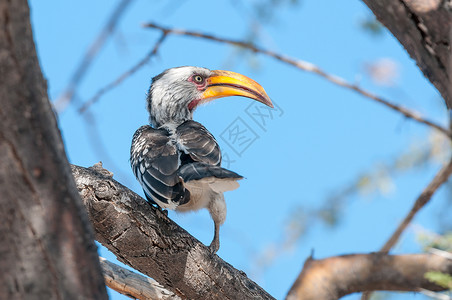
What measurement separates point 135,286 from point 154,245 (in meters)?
0.62

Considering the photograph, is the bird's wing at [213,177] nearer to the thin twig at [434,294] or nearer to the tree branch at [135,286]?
the tree branch at [135,286]

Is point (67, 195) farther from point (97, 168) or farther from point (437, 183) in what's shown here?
point (97, 168)

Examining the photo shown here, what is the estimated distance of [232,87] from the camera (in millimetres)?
5559

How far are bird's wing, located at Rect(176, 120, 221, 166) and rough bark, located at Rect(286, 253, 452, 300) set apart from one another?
2.24 metres

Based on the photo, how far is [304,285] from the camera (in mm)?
1748

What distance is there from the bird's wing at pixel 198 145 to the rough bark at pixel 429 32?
2141 millimetres

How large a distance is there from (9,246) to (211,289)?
1994mm

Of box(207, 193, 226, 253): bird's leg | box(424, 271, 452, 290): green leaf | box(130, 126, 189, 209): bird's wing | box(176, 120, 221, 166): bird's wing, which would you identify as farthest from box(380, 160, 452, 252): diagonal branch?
box(207, 193, 226, 253): bird's leg

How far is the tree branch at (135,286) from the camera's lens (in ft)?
12.6

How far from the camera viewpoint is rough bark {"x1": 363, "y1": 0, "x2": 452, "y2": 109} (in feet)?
6.09

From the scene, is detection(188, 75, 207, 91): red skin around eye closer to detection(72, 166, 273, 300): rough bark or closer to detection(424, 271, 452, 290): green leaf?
detection(72, 166, 273, 300): rough bark

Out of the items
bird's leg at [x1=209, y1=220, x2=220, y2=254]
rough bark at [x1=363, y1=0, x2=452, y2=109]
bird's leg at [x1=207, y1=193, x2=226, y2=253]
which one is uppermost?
bird's leg at [x1=207, y1=193, x2=226, y2=253]

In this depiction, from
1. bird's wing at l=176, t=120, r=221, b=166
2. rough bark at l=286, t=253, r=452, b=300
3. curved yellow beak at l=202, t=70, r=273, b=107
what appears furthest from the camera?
curved yellow beak at l=202, t=70, r=273, b=107

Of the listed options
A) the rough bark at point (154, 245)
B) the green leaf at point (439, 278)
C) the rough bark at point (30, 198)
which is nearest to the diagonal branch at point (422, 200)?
the green leaf at point (439, 278)
